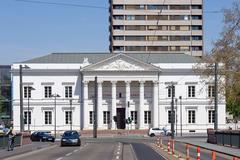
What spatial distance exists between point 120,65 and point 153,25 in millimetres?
24641

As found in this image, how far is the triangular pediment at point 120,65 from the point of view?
385 ft

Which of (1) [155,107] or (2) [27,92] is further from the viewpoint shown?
(1) [155,107]

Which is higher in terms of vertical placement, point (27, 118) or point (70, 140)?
point (27, 118)

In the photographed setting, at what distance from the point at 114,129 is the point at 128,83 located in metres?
9.86

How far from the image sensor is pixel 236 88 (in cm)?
6034

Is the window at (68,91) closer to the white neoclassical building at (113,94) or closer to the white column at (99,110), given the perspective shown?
the white neoclassical building at (113,94)

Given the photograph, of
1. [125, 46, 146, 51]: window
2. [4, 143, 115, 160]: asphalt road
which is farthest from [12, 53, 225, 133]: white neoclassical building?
[4, 143, 115, 160]: asphalt road

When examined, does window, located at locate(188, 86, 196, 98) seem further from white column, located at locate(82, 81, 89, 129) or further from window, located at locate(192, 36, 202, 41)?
window, located at locate(192, 36, 202, 41)

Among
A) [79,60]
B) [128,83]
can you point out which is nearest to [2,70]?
[79,60]

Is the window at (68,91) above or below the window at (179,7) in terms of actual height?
below

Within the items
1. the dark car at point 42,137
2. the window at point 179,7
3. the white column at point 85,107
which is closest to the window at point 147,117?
the white column at point 85,107

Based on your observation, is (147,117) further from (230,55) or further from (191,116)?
(230,55)

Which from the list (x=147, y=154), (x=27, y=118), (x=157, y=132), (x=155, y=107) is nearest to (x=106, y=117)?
(x=155, y=107)

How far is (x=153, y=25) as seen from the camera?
13988cm
